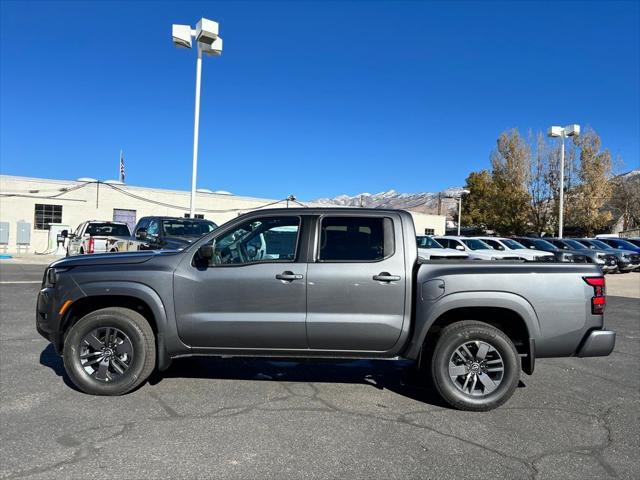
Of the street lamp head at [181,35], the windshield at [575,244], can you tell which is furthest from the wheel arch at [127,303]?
the windshield at [575,244]

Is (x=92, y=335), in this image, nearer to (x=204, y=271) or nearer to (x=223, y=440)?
(x=204, y=271)

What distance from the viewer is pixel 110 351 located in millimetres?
4559

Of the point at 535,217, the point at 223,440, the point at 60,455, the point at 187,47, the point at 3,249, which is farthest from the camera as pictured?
the point at 535,217

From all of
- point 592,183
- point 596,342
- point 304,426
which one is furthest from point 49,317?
point 592,183

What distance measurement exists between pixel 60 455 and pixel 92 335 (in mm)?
1391

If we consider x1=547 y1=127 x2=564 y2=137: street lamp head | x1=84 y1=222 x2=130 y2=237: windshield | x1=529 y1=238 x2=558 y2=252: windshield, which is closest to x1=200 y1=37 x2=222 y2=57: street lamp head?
x1=84 y1=222 x2=130 y2=237: windshield

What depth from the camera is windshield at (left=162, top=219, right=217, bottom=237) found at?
1184 centimetres

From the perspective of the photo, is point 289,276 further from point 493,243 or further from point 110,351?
point 493,243

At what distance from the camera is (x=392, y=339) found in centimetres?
441

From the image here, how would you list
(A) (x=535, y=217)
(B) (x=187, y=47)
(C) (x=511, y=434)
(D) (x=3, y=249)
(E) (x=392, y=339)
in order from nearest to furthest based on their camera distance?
(C) (x=511, y=434), (E) (x=392, y=339), (B) (x=187, y=47), (D) (x=3, y=249), (A) (x=535, y=217)

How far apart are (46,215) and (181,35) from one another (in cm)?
1667

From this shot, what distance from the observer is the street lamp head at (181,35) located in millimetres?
15722

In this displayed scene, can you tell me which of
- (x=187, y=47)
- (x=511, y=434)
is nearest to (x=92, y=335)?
(x=511, y=434)

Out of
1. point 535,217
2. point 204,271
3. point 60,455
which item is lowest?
point 60,455
